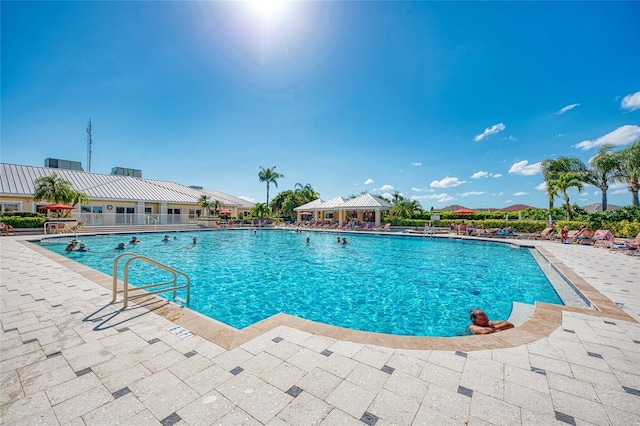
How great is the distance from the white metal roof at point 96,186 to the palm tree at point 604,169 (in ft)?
134

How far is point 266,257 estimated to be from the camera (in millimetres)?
12492

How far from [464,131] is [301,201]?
2214 cm

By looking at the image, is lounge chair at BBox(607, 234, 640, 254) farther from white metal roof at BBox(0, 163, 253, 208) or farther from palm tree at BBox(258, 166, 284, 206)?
palm tree at BBox(258, 166, 284, 206)

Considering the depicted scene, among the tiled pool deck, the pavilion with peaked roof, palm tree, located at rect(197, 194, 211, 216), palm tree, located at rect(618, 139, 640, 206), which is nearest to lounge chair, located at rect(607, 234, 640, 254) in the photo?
the tiled pool deck

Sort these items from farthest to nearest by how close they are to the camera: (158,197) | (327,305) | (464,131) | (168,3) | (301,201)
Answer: (301,201) < (158,197) < (464,131) < (168,3) < (327,305)

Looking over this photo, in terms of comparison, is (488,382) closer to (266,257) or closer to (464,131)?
(266,257)

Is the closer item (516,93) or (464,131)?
(516,93)

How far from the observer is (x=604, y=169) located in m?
24.2

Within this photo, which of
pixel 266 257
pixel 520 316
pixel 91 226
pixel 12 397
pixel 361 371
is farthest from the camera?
pixel 91 226

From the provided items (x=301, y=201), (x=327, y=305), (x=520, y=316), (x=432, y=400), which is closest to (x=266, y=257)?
(x=327, y=305)

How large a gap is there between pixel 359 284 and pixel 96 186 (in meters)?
30.0

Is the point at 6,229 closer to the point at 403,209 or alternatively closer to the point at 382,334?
the point at 382,334

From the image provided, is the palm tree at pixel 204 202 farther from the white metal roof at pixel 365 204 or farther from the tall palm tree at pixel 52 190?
the white metal roof at pixel 365 204

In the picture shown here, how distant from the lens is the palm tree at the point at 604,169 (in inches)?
933
